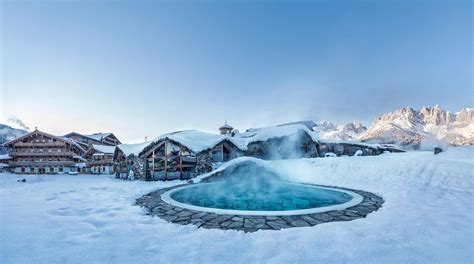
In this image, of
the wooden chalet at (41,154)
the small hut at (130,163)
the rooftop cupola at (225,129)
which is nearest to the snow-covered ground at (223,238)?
the small hut at (130,163)

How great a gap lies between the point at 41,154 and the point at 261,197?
1245 inches

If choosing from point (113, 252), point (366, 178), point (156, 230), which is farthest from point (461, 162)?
point (113, 252)

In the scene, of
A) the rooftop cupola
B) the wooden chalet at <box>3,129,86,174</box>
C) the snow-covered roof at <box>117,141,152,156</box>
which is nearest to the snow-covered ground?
the snow-covered roof at <box>117,141,152,156</box>

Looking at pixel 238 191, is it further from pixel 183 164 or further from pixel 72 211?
pixel 72 211

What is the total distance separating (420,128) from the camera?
57.2m

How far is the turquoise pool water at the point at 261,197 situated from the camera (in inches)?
345

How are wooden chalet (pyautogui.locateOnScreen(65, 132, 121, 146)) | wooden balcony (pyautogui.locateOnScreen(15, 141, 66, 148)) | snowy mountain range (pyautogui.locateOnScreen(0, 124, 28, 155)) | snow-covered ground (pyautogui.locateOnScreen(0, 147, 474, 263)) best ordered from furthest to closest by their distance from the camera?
snowy mountain range (pyautogui.locateOnScreen(0, 124, 28, 155)) → wooden chalet (pyautogui.locateOnScreen(65, 132, 121, 146)) → wooden balcony (pyautogui.locateOnScreen(15, 141, 66, 148)) → snow-covered ground (pyautogui.locateOnScreen(0, 147, 474, 263))

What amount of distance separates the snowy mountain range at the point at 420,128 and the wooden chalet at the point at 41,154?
3980cm

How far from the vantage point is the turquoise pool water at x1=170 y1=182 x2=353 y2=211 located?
8766 millimetres

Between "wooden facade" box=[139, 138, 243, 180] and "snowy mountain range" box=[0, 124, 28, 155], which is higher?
"snowy mountain range" box=[0, 124, 28, 155]

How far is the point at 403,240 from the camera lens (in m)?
3.63

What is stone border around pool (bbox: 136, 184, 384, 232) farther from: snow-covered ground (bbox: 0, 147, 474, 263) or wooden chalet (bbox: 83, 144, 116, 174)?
wooden chalet (bbox: 83, 144, 116, 174)

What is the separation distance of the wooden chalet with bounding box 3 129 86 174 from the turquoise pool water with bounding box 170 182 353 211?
25086mm

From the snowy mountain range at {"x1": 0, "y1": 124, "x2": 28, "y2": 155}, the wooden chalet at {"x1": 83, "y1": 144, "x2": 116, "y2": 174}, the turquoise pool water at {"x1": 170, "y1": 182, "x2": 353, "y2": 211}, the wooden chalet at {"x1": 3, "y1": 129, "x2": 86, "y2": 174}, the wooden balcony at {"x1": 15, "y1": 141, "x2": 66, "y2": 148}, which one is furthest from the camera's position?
the snowy mountain range at {"x1": 0, "y1": 124, "x2": 28, "y2": 155}
